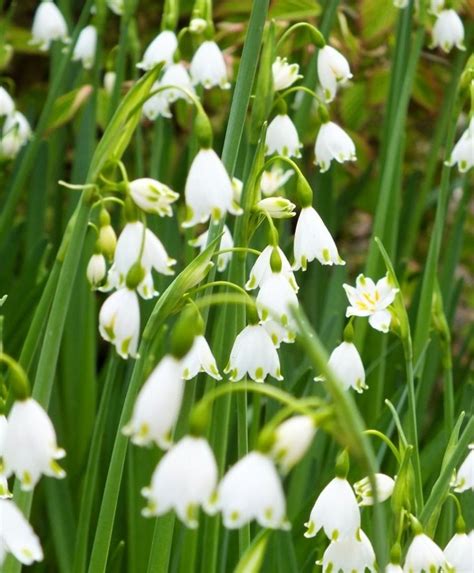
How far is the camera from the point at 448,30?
8.48 feet

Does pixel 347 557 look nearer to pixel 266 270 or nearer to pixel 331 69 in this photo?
pixel 266 270

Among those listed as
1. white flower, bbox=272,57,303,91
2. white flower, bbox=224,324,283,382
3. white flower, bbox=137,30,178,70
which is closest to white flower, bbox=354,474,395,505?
white flower, bbox=224,324,283,382

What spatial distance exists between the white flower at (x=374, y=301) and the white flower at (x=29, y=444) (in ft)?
2.24

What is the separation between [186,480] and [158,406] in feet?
0.27

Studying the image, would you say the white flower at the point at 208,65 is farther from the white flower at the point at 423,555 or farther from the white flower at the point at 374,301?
the white flower at the point at 423,555

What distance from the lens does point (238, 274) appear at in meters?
1.69

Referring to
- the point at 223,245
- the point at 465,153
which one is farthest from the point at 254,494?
the point at 465,153

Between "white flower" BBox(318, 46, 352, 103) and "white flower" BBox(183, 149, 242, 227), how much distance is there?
709 mm

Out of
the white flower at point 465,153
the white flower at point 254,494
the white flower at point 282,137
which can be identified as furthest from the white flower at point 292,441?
the white flower at point 465,153

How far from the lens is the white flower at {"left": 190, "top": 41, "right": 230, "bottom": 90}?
2266mm

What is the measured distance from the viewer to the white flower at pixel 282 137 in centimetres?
197

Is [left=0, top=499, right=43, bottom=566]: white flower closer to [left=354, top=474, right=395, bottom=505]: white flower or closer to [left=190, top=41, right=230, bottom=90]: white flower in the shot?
[left=354, top=474, right=395, bottom=505]: white flower

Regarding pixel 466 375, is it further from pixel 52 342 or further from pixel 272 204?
pixel 52 342

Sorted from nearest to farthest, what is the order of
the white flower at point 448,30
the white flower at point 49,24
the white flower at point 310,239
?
the white flower at point 310,239 < the white flower at point 448,30 < the white flower at point 49,24
